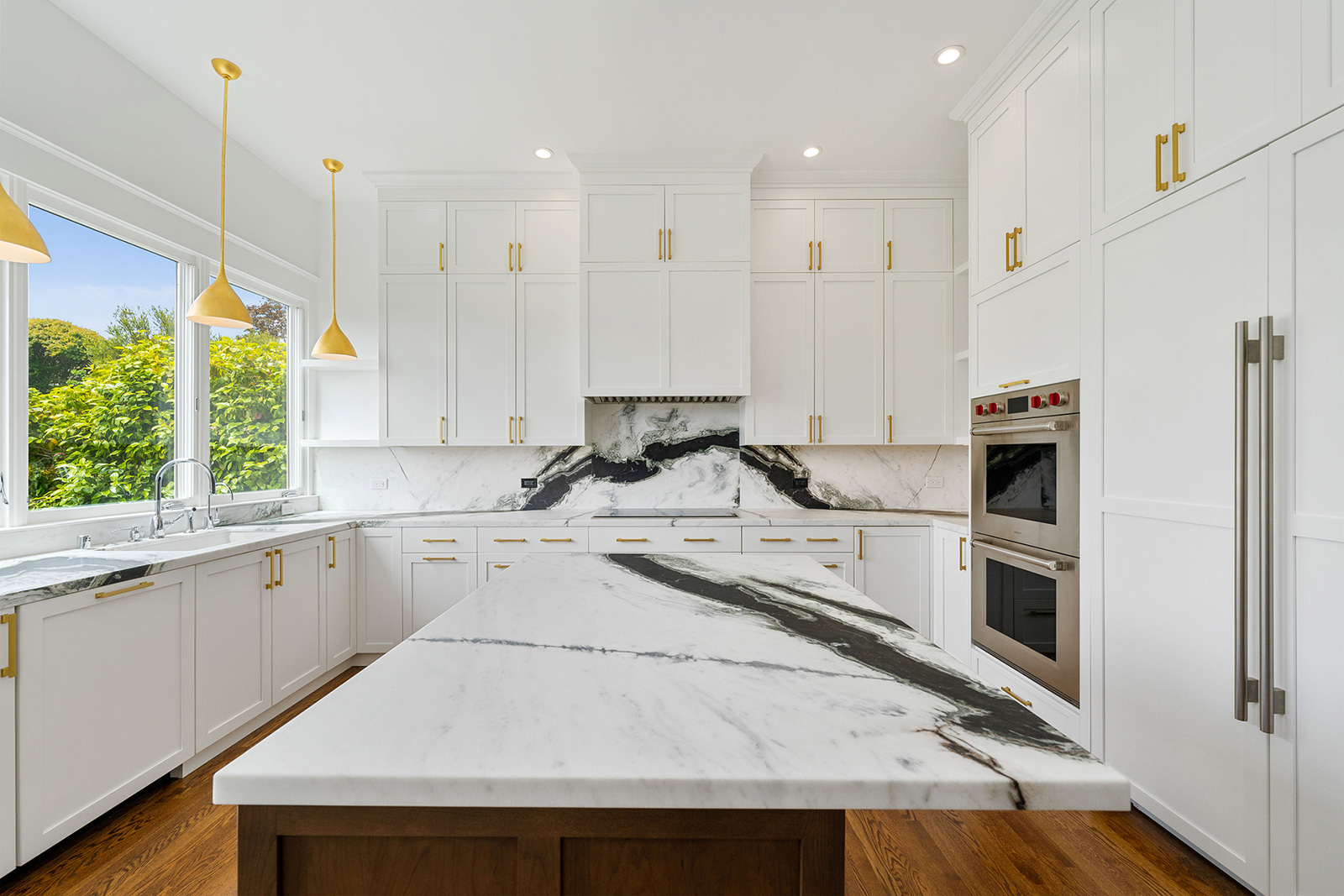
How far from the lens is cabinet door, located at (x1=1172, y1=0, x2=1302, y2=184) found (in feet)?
4.26

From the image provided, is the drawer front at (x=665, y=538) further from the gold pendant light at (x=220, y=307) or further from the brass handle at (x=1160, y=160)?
the brass handle at (x=1160, y=160)

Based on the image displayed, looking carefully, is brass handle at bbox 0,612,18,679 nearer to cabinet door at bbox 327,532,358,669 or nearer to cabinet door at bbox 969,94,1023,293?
cabinet door at bbox 327,532,358,669

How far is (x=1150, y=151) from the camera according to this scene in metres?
1.66

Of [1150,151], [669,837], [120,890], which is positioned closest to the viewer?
[669,837]

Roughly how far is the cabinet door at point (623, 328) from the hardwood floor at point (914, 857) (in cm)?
225

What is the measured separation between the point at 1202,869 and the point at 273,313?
183 inches

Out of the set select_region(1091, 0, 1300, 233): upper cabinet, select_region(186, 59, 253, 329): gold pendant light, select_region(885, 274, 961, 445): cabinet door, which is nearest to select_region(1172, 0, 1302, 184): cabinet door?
select_region(1091, 0, 1300, 233): upper cabinet

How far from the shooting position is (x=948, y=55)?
231 cm

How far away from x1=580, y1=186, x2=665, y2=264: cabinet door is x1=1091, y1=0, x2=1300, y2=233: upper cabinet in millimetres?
1971

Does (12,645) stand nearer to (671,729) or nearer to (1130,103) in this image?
(671,729)

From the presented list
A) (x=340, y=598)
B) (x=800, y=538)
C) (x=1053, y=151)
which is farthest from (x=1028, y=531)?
(x=340, y=598)

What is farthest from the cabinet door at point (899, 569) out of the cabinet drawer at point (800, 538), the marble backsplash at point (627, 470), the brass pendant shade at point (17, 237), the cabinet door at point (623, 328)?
the brass pendant shade at point (17, 237)

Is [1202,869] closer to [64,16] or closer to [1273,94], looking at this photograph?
[1273,94]

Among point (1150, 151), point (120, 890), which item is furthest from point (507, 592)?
point (1150, 151)
